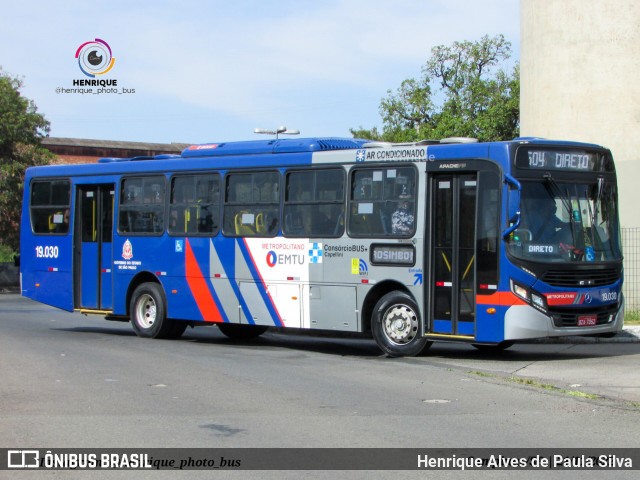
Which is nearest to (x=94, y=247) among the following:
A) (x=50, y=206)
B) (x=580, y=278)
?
(x=50, y=206)

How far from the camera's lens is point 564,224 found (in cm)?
1421

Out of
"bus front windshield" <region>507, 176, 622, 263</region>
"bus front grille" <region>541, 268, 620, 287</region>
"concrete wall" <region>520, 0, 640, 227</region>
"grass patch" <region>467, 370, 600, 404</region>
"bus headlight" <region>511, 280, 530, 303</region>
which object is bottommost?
"grass patch" <region>467, 370, 600, 404</region>

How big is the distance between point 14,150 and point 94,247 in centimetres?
2930

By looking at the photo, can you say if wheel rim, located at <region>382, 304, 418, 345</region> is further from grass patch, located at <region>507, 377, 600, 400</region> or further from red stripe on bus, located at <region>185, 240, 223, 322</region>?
red stripe on bus, located at <region>185, 240, 223, 322</region>

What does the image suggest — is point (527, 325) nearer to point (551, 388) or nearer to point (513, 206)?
point (513, 206)

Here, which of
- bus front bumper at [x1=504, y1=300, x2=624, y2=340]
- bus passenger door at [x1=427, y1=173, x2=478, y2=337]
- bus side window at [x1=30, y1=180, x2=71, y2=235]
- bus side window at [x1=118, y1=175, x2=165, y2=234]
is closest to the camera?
bus front bumper at [x1=504, y1=300, x2=624, y2=340]

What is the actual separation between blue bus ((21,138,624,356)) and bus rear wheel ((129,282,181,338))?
0.03 meters

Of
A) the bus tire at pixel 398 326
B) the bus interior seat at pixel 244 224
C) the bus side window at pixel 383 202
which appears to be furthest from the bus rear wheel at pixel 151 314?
the bus tire at pixel 398 326

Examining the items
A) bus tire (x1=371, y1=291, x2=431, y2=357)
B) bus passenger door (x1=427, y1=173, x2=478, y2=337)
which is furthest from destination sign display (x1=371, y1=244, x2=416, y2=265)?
bus tire (x1=371, y1=291, x2=431, y2=357)

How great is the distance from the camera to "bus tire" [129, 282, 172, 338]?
18484mm

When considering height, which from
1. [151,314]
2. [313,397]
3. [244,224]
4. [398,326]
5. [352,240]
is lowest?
[313,397]

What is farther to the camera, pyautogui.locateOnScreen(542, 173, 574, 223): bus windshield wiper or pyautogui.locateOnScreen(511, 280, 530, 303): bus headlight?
pyautogui.locateOnScreen(542, 173, 574, 223): bus windshield wiper

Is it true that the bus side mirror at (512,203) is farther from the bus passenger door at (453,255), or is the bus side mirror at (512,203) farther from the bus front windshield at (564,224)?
the bus passenger door at (453,255)

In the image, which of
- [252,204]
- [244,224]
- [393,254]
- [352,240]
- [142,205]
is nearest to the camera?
[393,254]
